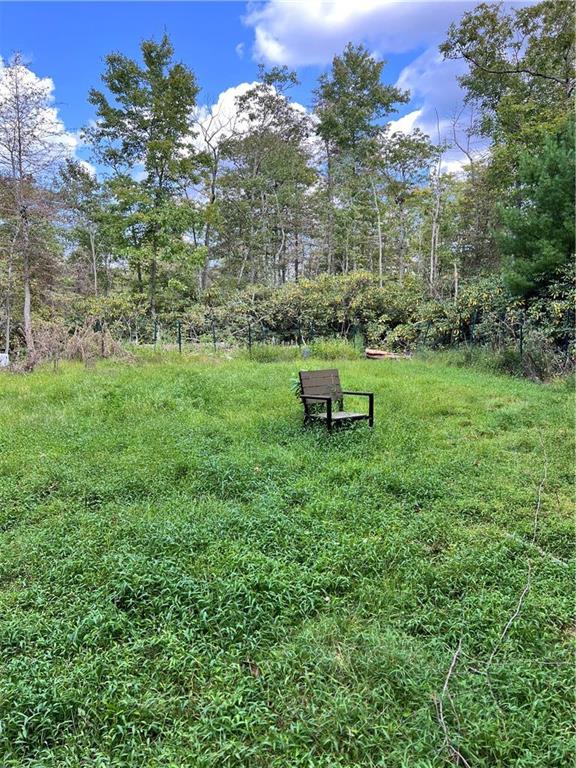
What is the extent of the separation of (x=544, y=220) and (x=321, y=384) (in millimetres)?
6347

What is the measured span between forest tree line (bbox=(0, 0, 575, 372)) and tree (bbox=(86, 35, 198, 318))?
2.1 inches

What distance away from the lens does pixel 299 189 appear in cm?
2097

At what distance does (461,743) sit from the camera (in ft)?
4.92

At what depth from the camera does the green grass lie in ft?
5.10

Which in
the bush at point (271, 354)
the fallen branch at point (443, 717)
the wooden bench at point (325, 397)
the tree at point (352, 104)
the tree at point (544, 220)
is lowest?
the fallen branch at point (443, 717)

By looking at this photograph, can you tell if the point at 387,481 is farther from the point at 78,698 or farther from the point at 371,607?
the point at 78,698

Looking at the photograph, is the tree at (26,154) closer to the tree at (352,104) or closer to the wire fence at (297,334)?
the wire fence at (297,334)

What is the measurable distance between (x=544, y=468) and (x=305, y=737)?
3221 millimetres

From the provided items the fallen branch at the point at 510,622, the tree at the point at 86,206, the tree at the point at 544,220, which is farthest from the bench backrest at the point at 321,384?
the tree at the point at 86,206

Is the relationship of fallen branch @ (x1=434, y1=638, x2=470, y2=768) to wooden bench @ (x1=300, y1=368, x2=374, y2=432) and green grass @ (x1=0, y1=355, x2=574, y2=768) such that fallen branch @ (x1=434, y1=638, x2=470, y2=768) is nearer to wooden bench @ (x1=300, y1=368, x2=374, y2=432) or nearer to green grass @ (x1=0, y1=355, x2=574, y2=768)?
green grass @ (x1=0, y1=355, x2=574, y2=768)

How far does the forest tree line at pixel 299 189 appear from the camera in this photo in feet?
33.4

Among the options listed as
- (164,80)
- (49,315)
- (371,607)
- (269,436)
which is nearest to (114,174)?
(164,80)

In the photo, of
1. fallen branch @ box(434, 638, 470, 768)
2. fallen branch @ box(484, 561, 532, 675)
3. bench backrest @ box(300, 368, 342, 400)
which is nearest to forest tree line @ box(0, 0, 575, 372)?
bench backrest @ box(300, 368, 342, 400)

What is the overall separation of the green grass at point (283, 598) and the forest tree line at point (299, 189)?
6.40 meters
